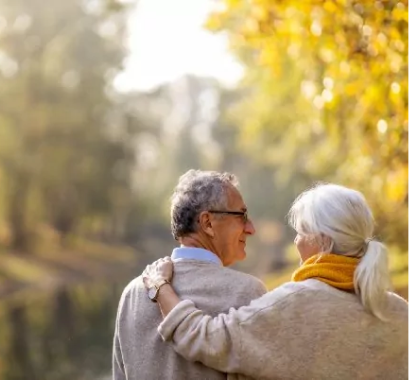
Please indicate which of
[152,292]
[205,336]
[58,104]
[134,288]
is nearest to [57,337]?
[58,104]

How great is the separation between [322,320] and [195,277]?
1.22 ft

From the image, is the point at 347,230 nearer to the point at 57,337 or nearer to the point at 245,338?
the point at 245,338

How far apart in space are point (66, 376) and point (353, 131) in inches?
180

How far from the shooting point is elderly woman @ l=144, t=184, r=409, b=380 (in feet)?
8.02

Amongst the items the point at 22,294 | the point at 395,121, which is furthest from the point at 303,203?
the point at 22,294

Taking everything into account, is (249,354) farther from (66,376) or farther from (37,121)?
(37,121)

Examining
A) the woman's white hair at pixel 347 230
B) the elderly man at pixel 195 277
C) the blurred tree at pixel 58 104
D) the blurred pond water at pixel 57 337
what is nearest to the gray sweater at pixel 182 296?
the elderly man at pixel 195 277

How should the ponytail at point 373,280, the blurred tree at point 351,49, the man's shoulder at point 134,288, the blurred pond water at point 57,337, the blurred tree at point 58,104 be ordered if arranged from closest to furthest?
the ponytail at point 373,280
the man's shoulder at point 134,288
the blurred tree at point 351,49
the blurred pond water at point 57,337
the blurred tree at point 58,104

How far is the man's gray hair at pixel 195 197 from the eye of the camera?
8.57 ft

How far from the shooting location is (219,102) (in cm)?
4500

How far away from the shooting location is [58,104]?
2448 centimetres

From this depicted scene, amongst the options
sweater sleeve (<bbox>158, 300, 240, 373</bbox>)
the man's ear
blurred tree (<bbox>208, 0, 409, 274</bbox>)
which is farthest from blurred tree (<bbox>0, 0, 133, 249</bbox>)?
sweater sleeve (<bbox>158, 300, 240, 373</bbox>)

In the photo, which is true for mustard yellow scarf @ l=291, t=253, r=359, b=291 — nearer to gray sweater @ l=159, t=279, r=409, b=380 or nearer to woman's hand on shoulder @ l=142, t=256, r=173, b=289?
gray sweater @ l=159, t=279, r=409, b=380

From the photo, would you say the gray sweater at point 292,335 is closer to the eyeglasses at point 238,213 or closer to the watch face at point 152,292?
the watch face at point 152,292
